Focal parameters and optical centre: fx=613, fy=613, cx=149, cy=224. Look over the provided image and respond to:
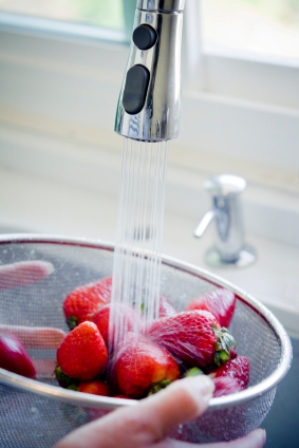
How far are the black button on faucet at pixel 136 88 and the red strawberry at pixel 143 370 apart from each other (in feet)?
0.63

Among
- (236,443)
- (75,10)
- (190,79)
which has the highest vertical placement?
(75,10)

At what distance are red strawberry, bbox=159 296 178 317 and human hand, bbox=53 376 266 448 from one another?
189mm

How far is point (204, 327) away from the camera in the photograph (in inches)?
20.0

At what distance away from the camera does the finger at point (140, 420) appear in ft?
1.23

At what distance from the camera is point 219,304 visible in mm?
569

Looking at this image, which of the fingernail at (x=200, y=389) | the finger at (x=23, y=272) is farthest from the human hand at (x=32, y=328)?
the fingernail at (x=200, y=389)

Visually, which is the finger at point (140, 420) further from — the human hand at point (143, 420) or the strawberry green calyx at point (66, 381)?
the strawberry green calyx at point (66, 381)

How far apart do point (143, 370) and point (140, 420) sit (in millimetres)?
105

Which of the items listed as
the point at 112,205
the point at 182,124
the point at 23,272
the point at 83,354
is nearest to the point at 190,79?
the point at 182,124

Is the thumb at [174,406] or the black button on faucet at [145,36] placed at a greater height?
the black button on faucet at [145,36]

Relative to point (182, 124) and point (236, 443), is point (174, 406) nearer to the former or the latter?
point (236, 443)

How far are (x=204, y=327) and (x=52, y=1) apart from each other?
81 cm

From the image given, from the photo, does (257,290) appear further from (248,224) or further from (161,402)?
(161,402)

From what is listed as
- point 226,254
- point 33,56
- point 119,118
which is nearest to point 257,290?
point 226,254
